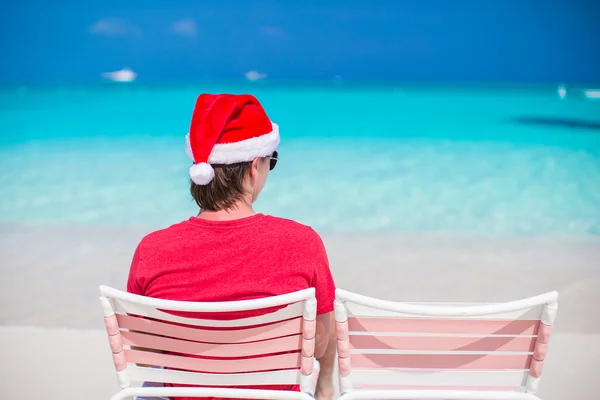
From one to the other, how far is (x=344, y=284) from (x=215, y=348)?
7.70 feet

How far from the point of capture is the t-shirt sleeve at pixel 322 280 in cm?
144

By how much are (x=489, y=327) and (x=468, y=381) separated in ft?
0.52

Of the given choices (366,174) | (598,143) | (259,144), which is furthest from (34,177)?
(598,143)

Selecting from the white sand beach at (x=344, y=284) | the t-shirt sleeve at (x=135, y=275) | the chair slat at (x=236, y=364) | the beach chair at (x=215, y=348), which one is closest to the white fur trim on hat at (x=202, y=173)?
the t-shirt sleeve at (x=135, y=275)

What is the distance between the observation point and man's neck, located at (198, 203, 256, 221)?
5.12ft

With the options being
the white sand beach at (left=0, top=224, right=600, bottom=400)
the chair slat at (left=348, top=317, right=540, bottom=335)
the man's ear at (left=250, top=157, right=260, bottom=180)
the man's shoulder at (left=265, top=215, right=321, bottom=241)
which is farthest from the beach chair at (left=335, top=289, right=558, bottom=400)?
the white sand beach at (left=0, top=224, right=600, bottom=400)

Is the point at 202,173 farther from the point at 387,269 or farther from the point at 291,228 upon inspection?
the point at 387,269

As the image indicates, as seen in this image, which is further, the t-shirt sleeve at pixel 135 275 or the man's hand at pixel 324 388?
the man's hand at pixel 324 388

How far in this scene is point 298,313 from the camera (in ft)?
4.33

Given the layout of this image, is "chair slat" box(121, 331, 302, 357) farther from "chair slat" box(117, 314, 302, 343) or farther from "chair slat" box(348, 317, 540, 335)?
"chair slat" box(348, 317, 540, 335)

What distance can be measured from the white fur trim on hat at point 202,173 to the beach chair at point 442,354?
1.67 feet

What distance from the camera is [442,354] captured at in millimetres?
1376

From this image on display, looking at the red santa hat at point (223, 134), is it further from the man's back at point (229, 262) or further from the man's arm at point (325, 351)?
the man's arm at point (325, 351)

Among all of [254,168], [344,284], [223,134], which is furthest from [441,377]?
[344,284]
